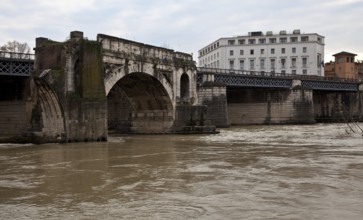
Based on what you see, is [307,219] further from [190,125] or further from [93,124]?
[190,125]

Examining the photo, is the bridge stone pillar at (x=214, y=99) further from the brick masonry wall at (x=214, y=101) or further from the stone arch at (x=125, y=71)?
the stone arch at (x=125, y=71)

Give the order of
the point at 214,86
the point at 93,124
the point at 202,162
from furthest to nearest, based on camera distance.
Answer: the point at 214,86 → the point at 93,124 → the point at 202,162

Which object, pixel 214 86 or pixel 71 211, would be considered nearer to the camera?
pixel 71 211

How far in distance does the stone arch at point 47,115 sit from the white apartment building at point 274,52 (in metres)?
83.6

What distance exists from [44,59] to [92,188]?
1852cm

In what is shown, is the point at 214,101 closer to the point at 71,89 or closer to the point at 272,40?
the point at 71,89

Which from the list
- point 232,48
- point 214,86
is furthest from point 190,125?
point 232,48

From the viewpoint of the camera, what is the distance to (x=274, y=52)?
354ft

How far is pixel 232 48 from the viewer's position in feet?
359

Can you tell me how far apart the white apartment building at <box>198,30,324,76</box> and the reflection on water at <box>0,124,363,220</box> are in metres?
89.8

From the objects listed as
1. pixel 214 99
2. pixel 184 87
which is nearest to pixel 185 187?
pixel 184 87

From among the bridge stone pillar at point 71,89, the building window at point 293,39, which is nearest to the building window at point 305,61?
the building window at point 293,39

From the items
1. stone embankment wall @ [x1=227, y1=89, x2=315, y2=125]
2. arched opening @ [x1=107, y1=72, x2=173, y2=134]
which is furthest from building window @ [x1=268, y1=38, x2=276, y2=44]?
arched opening @ [x1=107, y1=72, x2=173, y2=134]

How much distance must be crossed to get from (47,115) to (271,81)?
39.6m
